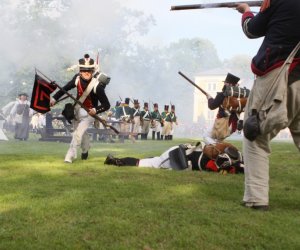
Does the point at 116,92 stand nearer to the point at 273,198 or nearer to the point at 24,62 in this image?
the point at 24,62

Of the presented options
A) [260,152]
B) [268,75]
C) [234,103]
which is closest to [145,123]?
[234,103]

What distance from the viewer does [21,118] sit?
1877cm

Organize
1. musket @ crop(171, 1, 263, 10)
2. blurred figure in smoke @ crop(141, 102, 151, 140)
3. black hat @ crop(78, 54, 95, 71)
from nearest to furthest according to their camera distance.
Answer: musket @ crop(171, 1, 263, 10) < black hat @ crop(78, 54, 95, 71) < blurred figure in smoke @ crop(141, 102, 151, 140)

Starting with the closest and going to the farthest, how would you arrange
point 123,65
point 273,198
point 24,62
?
point 273,198 < point 24,62 < point 123,65

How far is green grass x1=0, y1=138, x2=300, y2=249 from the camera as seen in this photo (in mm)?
3064

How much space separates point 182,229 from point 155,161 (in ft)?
13.2

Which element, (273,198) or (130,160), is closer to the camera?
(273,198)

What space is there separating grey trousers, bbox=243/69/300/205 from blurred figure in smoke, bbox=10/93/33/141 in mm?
15267

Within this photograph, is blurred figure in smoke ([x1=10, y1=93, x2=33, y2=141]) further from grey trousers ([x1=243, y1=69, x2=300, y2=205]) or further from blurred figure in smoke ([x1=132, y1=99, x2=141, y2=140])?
grey trousers ([x1=243, y1=69, x2=300, y2=205])

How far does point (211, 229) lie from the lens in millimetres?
3355

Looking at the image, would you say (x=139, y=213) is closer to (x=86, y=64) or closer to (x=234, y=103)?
(x=86, y=64)

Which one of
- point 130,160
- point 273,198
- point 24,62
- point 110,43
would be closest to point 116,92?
point 110,43

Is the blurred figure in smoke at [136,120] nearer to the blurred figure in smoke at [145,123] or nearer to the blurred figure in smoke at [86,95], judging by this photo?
the blurred figure in smoke at [145,123]

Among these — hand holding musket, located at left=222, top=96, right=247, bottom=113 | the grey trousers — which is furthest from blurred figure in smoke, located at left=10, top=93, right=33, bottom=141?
the grey trousers
